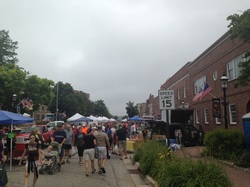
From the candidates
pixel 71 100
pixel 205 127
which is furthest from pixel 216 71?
pixel 71 100

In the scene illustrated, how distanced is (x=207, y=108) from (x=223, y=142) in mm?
13287

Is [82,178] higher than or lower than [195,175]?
lower

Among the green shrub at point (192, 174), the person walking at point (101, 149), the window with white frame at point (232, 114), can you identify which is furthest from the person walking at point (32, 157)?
the window with white frame at point (232, 114)

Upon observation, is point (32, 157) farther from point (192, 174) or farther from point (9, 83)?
point (9, 83)

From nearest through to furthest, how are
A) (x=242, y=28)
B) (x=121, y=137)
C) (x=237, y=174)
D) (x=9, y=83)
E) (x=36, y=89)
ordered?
1. (x=237, y=174)
2. (x=242, y=28)
3. (x=121, y=137)
4. (x=9, y=83)
5. (x=36, y=89)

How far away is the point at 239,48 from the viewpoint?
61.4 ft

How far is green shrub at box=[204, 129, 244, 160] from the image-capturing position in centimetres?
1214

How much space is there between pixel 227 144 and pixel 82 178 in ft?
21.2

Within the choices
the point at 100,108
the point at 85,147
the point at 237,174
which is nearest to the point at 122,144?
the point at 85,147

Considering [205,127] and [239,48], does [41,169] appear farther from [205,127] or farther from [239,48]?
[205,127]

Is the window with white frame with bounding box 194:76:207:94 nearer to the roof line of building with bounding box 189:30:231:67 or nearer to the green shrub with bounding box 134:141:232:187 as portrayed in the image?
the roof line of building with bounding box 189:30:231:67

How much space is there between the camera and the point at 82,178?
987 cm

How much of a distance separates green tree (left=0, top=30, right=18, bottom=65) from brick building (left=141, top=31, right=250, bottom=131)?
91.7 feet

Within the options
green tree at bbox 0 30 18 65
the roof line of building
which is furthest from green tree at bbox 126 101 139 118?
the roof line of building
